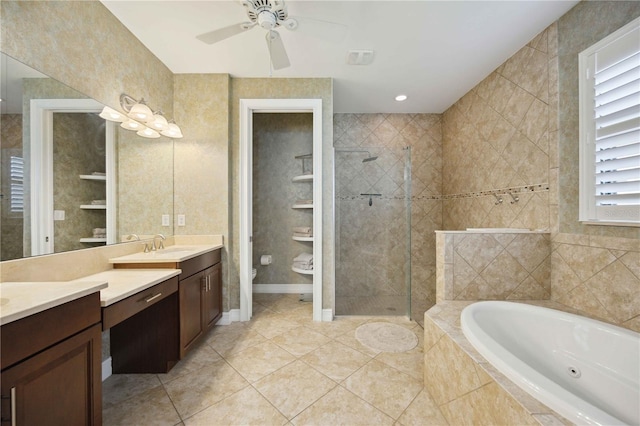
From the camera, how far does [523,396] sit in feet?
2.66

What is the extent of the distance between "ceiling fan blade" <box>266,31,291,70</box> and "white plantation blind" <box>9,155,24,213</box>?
56.9 inches

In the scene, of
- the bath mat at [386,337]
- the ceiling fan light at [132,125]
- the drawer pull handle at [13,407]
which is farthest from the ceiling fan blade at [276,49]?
the bath mat at [386,337]

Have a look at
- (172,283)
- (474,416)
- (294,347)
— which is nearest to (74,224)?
(172,283)

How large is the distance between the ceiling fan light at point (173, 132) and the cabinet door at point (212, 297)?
127 centimetres

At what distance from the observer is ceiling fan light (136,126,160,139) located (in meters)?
1.87

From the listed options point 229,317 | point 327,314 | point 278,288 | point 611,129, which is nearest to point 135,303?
point 229,317

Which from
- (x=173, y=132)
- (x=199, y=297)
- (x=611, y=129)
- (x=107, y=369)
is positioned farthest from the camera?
(x=173, y=132)

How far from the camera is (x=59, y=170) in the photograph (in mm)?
1260

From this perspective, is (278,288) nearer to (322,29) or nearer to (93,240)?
(93,240)

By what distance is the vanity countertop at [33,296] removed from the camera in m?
0.71

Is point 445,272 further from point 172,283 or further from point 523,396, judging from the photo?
point 172,283

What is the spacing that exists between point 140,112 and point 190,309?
1567mm

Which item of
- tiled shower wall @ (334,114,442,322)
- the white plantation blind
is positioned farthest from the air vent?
the white plantation blind

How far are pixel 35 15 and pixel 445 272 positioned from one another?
288 centimetres
